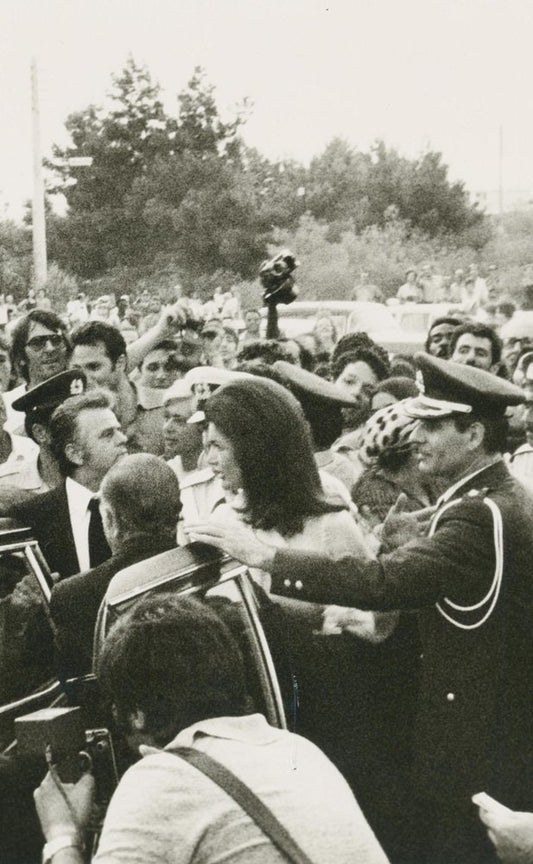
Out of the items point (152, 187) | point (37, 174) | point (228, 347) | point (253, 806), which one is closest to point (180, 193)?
point (152, 187)

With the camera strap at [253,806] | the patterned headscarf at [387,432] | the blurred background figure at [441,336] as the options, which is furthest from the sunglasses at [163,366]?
the camera strap at [253,806]

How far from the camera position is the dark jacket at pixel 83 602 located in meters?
3.50

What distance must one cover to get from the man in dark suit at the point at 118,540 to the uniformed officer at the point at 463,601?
11.3 inches

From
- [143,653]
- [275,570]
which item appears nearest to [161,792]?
[143,653]

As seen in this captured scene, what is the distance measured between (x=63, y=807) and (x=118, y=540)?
994 millimetres

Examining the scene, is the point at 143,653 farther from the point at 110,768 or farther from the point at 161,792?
the point at 110,768

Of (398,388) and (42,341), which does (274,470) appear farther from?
(42,341)

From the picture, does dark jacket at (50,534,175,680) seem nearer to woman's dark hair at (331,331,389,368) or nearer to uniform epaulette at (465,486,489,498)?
uniform epaulette at (465,486,489,498)

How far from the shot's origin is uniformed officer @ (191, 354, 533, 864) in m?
3.26

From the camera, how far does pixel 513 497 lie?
343 centimetres

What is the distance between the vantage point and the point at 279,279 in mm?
6867

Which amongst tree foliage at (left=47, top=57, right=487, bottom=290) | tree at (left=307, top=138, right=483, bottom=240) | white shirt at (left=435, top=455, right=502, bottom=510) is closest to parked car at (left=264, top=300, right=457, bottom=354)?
white shirt at (left=435, top=455, right=502, bottom=510)

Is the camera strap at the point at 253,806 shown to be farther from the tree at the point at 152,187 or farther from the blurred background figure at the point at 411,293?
the tree at the point at 152,187

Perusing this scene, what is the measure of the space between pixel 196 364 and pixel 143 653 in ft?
15.7
